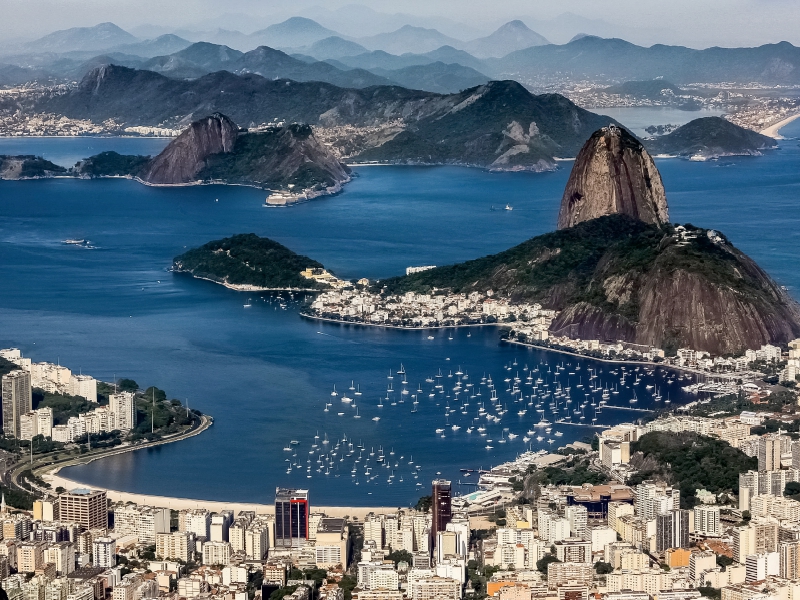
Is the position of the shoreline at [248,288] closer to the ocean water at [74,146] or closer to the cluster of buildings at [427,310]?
the cluster of buildings at [427,310]

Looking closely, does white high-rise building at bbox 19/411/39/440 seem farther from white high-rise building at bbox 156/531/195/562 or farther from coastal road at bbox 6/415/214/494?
white high-rise building at bbox 156/531/195/562

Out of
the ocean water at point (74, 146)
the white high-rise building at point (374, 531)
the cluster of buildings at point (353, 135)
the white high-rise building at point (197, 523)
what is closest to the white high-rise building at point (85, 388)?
the white high-rise building at point (197, 523)

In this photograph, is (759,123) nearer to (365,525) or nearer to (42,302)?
(42,302)

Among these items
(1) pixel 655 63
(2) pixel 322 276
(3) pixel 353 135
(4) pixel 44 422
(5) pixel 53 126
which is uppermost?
(1) pixel 655 63

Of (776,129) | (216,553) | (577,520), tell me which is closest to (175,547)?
(216,553)

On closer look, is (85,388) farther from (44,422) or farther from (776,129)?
(776,129)

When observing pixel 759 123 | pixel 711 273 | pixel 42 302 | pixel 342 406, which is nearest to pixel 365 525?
pixel 342 406
